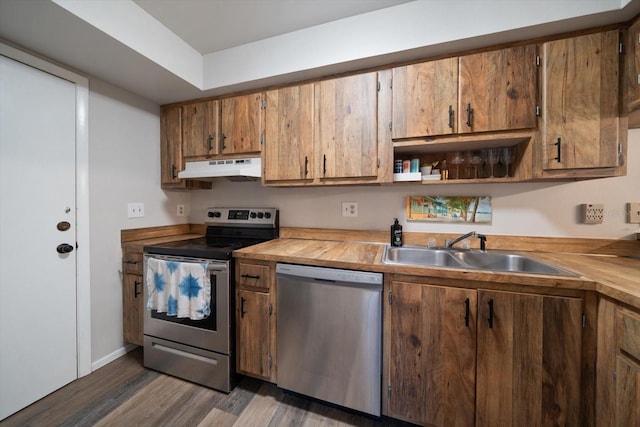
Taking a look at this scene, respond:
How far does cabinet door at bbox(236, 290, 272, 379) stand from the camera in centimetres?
150

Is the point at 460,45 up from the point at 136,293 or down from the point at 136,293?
up

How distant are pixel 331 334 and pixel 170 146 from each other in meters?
2.14

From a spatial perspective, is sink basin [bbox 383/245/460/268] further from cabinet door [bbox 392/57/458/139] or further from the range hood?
the range hood

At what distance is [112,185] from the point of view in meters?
1.86

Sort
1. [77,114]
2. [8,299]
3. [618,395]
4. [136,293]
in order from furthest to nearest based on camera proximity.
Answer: [136,293] → [77,114] → [8,299] → [618,395]

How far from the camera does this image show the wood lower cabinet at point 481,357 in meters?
1.04

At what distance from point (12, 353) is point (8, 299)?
0.32m

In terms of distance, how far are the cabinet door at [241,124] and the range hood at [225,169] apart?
0.30 feet

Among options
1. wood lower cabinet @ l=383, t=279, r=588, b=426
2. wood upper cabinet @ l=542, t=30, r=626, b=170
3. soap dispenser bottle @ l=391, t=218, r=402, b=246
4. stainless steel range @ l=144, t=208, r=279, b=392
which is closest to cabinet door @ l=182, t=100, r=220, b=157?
stainless steel range @ l=144, t=208, r=279, b=392

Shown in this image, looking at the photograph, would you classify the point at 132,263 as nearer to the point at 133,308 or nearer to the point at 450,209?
the point at 133,308

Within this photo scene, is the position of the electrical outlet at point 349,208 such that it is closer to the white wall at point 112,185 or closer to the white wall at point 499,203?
the white wall at point 499,203

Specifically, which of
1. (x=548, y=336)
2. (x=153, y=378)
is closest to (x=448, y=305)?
(x=548, y=336)

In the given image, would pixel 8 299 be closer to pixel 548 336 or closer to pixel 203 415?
pixel 203 415

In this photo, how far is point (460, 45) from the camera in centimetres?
138
